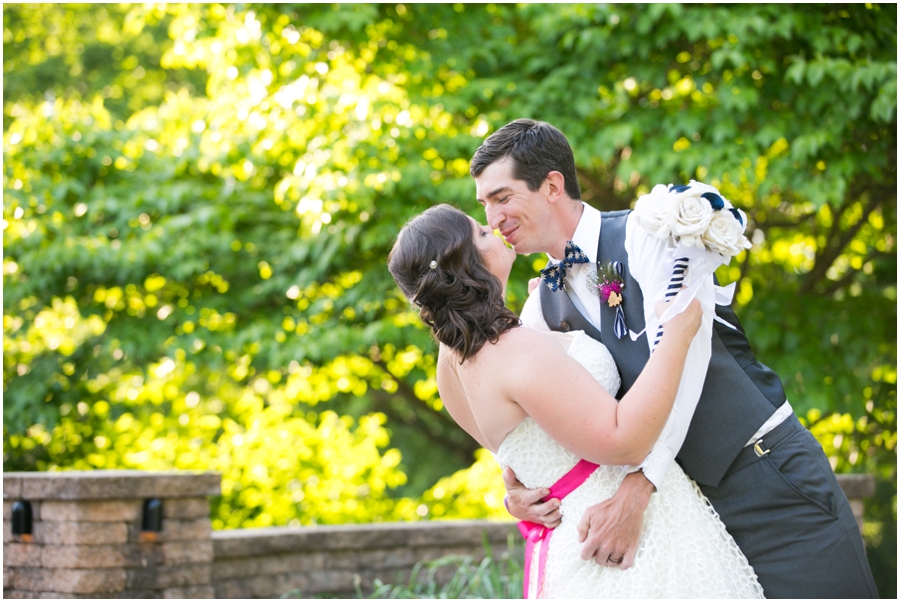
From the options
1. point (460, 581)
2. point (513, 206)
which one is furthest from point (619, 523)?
point (460, 581)

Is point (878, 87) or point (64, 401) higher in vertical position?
point (878, 87)

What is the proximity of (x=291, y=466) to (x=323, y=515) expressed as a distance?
43cm

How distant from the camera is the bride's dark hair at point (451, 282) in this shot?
2207mm

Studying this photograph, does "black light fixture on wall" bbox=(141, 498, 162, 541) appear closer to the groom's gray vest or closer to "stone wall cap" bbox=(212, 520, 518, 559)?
"stone wall cap" bbox=(212, 520, 518, 559)

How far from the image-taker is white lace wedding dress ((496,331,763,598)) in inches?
83.6

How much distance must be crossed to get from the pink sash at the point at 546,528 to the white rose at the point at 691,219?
0.65 metres

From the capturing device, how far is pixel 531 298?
105 inches

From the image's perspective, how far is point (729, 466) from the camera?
86.1 inches

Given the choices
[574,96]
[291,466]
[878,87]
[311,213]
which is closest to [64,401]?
[291,466]

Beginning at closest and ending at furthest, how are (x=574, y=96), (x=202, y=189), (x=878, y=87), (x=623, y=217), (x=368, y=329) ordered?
(x=623, y=217) < (x=878, y=87) < (x=368, y=329) < (x=574, y=96) < (x=202, y=189)

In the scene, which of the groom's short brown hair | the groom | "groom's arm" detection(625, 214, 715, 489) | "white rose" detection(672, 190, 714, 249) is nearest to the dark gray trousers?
the groom

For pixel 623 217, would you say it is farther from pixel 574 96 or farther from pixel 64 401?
pixel 64 401

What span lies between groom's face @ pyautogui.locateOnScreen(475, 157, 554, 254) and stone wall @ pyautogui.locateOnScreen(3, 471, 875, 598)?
260 cm

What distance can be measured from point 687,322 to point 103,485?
3164mm
